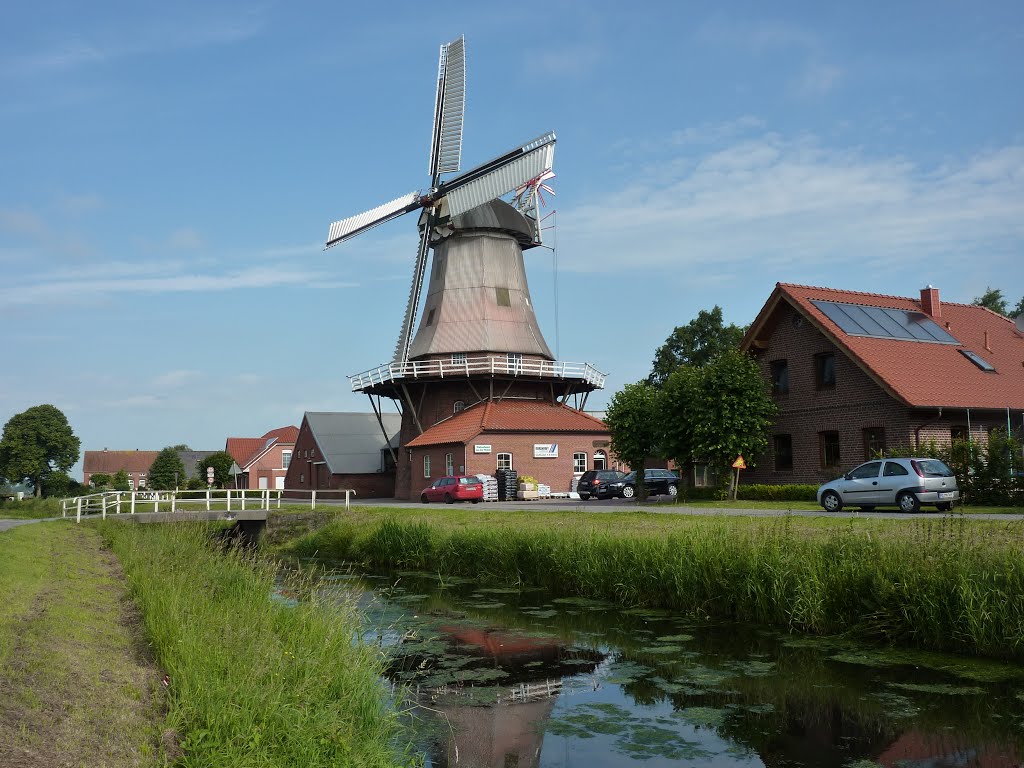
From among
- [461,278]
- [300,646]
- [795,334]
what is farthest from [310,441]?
[300,646]

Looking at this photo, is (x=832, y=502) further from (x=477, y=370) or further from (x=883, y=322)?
(x=477, y=370)

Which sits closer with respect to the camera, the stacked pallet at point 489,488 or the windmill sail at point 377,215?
the stacked pallet at point 489,488

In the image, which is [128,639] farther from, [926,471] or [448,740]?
[926,471]

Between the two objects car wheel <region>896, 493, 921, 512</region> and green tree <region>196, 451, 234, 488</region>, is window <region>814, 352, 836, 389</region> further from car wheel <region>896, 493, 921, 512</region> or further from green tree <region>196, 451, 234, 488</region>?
green tree <region>196, 451, 234, 488</region>

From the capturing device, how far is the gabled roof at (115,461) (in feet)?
399

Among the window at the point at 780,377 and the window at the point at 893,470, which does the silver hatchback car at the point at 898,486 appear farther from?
the window at the point at 780,377

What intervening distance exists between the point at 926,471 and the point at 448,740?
Answer: 16564 millimetres

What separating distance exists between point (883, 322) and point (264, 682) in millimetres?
27844

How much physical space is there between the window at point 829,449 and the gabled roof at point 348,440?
28.7 metres

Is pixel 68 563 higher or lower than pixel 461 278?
lower

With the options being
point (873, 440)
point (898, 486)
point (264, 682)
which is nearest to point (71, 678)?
point (264, 682)

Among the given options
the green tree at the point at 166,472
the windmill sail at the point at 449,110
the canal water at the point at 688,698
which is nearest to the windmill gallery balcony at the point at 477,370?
the windmill sail at the point at 449,110

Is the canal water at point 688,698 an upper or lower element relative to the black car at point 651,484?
lower

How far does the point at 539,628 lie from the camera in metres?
13.2
